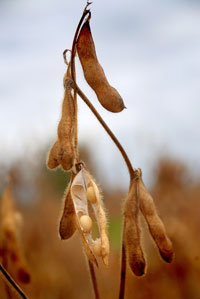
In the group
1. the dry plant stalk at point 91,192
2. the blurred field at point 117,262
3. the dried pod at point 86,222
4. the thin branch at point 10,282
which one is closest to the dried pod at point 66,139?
the dry plant stalk at point 91,192

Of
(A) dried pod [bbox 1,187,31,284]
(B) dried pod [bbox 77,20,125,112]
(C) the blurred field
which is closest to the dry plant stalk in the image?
(B) dried pod [bbox 77,20,125,112]

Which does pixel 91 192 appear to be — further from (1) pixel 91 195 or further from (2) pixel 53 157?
(2) pixel 53 157

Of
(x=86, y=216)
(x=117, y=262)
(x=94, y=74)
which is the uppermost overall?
(x=94, y=74)

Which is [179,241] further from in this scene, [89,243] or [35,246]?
[89,243]

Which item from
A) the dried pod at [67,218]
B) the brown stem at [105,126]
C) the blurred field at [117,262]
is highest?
the brown stem at [105,126]

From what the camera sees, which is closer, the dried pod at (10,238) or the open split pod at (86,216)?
the open split pod at (86,216)

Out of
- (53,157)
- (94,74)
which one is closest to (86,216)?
(53,157)

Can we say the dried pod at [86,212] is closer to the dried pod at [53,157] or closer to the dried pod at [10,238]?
the dried pod at [53,157]

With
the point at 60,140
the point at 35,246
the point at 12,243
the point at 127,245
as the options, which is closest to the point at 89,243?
the point at 127,245

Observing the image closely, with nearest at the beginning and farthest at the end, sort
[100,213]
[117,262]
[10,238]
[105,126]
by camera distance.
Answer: [105,126] → [100,213] → [10,238] → [117,262]
